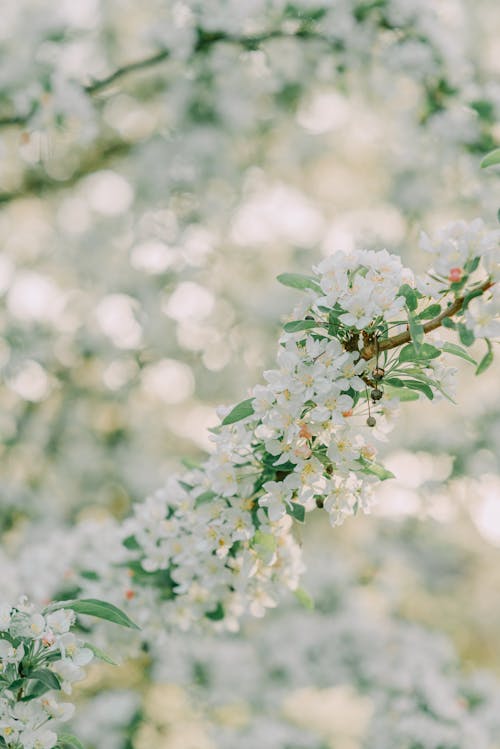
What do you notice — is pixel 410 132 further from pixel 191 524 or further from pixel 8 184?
pixel 8 184

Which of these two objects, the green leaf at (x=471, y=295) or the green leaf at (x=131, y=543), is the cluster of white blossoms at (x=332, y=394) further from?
the green leaf at (x=131, y=543)

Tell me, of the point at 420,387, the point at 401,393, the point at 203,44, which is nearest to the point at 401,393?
the point at 401,393

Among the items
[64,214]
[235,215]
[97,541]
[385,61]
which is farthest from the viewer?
[64,214]

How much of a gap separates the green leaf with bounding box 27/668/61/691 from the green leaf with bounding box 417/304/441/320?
3.67 feet

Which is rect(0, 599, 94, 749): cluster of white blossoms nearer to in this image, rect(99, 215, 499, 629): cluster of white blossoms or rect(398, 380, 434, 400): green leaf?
rect(99, 215, 499, 629): cluster of white blossoms

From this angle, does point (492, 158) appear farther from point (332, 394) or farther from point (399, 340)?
point (332, 394)

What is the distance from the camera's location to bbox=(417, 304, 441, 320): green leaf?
5.80 feet

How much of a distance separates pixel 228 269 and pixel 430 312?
5.46 meters

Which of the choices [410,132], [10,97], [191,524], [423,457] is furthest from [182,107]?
[191,524]

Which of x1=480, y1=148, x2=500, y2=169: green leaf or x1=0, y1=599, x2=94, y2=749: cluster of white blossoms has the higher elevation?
x1=480, y1=148, x2=500, y2=169: green leaf

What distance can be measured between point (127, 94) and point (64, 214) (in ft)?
5.06

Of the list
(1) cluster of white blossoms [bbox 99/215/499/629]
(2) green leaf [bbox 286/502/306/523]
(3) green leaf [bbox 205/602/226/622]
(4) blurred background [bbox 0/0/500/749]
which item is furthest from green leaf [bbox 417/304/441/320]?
(4) blurred background [bbox 0/0/500/749]

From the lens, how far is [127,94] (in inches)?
253

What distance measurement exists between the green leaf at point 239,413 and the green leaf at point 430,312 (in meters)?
0.45
